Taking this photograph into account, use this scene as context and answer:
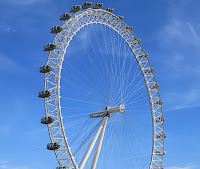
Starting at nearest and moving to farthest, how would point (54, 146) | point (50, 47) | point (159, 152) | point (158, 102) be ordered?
point (54, 146)
point (50, 47)
point (159, 152)
point (158, 102)

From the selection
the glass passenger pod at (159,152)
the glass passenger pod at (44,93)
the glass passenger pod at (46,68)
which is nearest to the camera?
the glass passenger pod at (44,93)

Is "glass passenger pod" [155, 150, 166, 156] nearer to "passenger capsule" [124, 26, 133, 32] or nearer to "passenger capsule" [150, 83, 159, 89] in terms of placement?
"passenger capsule" [150, 83, 159, 89]

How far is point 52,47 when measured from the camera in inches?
1254

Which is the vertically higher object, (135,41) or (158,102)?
(135,41)

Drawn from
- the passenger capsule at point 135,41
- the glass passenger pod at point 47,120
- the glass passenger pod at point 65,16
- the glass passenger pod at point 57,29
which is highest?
the passenger capsule at point 135,41

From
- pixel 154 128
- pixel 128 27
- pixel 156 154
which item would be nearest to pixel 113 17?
pixel 128 27

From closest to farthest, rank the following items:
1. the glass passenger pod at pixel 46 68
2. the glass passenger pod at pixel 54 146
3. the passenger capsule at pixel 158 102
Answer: the glass passenger pod at pixel 54 146 → the glass passenger pod at pixel 46 68 → the passenger capsule at pixel 158 102

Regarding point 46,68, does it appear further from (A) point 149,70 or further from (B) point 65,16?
(A) point 149,70

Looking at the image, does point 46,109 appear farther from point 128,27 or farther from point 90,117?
point 128,27

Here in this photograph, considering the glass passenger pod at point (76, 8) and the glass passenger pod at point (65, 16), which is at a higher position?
the glass passenger pod at point (76, 8)

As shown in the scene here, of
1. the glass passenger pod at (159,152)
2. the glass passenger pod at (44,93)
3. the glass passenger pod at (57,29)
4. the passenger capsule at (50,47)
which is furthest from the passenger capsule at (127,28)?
the glass passenger pod at (44,93)

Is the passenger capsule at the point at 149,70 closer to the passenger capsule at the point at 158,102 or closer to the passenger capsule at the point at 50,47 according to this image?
the passenger capsule at the point at 158,102

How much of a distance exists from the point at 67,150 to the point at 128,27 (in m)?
19.5

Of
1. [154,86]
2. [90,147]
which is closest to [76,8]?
[90,147]
